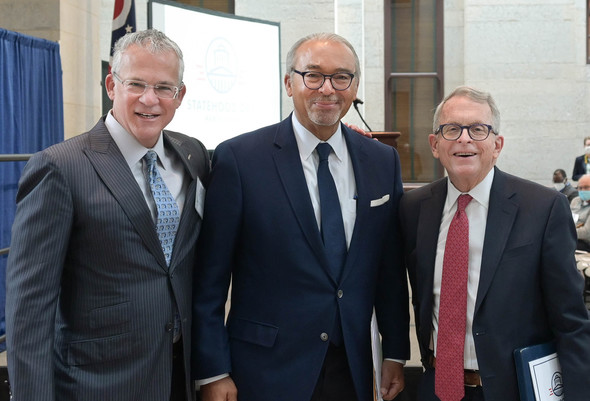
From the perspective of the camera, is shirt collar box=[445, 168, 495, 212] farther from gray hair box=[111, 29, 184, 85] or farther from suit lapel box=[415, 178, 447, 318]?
gray hair box=[111, 29, 184, 85]

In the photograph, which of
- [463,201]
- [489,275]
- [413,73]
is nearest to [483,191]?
[463,201]

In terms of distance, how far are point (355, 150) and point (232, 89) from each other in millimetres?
5395

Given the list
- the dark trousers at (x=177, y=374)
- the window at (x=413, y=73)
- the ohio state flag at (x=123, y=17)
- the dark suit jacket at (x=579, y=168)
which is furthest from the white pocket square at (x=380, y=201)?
the dark suit jacket at (x=579, y=168)

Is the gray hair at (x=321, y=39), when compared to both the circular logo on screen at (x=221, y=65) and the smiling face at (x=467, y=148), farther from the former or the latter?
the circular logo on screen at (x=221, y=65)

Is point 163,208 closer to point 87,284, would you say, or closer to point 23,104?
point 87,284

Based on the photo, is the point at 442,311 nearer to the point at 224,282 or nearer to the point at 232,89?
the point at 224,282

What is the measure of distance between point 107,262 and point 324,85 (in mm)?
970

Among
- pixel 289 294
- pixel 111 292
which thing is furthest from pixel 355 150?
pixel 111 292

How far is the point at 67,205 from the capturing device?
1953mm

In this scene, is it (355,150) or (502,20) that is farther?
(502,20)

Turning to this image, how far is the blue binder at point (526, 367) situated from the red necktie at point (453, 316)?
0.18 m

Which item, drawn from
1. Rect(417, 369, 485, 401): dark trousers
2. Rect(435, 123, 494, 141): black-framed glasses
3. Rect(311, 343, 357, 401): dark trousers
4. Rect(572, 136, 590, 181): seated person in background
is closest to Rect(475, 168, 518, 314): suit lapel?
Rect(435, 123, 494, 141): black-framed glasses

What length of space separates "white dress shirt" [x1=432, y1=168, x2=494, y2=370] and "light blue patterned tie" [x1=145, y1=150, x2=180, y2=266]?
0.95 meters

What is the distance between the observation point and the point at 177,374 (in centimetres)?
231
